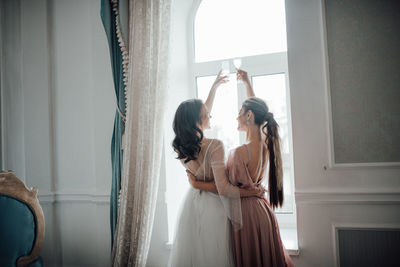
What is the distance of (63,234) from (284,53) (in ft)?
7.51

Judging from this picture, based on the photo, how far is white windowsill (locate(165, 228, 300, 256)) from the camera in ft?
5.85

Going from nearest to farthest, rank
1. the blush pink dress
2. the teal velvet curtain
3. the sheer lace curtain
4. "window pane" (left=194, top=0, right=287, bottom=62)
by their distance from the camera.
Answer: the blush pink dress
the sheer lace curtain
the teal velvet curtain
"window pane" (left=194, top=0, right=287, bottom=62)

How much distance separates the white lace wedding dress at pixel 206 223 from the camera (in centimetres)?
163

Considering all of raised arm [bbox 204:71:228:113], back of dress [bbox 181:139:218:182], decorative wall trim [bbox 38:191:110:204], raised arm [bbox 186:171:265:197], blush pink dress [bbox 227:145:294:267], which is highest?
raised arm [bbox 204:71:228:113]

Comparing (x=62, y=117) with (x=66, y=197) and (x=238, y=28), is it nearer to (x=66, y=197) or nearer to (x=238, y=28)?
(x=66, y=197)

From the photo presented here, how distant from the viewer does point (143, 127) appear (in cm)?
190

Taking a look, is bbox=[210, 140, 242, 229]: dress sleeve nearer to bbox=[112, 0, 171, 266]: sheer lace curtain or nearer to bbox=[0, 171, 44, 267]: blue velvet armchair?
bbox=[112, 0, 171, 266]: sheer lace curtain

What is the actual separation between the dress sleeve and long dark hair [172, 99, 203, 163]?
0.13m

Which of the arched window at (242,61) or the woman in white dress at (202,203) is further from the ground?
the arched window at (242,61)

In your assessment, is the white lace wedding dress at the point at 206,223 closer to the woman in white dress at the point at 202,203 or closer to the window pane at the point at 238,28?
the woman in white dress at the point at 202,203

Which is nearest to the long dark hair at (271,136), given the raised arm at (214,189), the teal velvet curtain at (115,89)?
the raised arm at (214,189)

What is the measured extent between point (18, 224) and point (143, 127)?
870 millimetres

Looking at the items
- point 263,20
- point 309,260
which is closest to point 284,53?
point 263,20

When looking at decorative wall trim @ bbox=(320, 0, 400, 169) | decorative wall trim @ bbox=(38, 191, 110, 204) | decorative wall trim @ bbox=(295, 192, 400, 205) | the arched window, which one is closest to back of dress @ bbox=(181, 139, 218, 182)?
the arched window
